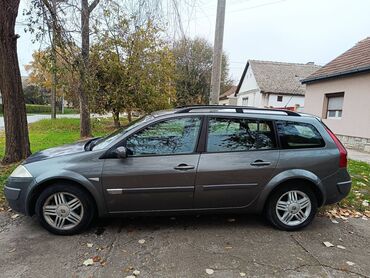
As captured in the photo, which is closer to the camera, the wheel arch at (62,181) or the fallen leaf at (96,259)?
the fallen leaf at (96,259)

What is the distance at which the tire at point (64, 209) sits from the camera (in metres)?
3.66

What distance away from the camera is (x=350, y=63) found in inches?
498

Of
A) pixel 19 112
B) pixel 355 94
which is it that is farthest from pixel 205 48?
pixel 19 112

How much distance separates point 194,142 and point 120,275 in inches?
69.5

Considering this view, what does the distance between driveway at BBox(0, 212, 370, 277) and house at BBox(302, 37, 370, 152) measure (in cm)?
861

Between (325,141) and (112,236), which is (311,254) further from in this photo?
(112,236)

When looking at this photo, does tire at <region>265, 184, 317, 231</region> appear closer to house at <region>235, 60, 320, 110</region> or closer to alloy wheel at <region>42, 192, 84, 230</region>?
alloy wheel at <region>42, 192, 84, 230</region>

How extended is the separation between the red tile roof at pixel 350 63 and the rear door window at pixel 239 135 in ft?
30.3

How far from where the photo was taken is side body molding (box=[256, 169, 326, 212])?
3852mm

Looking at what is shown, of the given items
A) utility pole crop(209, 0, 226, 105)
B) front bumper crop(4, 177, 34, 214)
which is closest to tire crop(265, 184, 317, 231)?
front bumper crop(4, 177, 34, 214)

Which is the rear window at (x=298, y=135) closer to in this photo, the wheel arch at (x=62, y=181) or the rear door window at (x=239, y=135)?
the rear door window at (x=239, y=135)

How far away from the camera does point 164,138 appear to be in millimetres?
3873

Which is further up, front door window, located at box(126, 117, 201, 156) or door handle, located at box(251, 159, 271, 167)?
front door window, located at box(126, 117, 201, 156)

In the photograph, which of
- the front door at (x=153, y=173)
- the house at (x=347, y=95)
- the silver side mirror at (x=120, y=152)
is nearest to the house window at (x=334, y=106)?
the house at (x=347, y=95)
